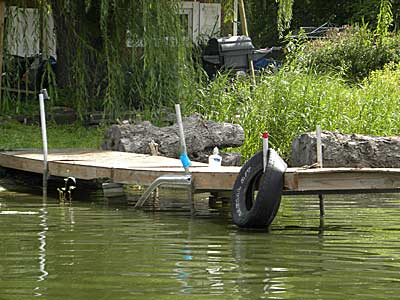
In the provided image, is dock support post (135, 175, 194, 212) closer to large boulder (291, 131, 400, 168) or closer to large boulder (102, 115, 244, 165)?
large boulder (102, 115, 244, 165)

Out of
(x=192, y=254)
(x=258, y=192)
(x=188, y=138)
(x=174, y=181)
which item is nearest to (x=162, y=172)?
(x=174, y=181)

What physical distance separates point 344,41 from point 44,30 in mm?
10226

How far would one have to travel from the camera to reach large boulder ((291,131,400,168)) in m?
15.4

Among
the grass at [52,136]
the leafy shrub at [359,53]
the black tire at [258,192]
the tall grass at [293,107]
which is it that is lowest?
the black tire at [258,192]

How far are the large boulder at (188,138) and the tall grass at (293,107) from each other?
3.98 feet

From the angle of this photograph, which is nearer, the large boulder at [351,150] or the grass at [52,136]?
the large boulder at [351,150]

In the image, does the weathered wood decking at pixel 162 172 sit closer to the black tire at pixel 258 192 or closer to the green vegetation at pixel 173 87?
the black tire at pixel 258 192

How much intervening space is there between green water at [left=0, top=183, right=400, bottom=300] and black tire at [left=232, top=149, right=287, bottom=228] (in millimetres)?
187

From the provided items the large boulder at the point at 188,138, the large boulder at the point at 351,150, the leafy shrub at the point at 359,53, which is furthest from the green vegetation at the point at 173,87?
the leafy shrub at the point at 359,53

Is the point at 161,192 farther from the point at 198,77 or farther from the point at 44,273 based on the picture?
the point at 44,273

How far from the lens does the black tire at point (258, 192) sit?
10.8 meters

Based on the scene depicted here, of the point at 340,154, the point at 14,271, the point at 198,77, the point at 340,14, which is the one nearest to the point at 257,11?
the point at 340,14

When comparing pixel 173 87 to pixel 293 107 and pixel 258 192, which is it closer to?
pixel 293 107

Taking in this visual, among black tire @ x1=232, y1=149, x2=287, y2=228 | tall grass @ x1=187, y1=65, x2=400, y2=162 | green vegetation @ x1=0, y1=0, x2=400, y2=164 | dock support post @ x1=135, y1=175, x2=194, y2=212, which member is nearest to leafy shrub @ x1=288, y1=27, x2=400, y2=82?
green vegetation @ x1=0, y1=0, x2=400, y2=164
